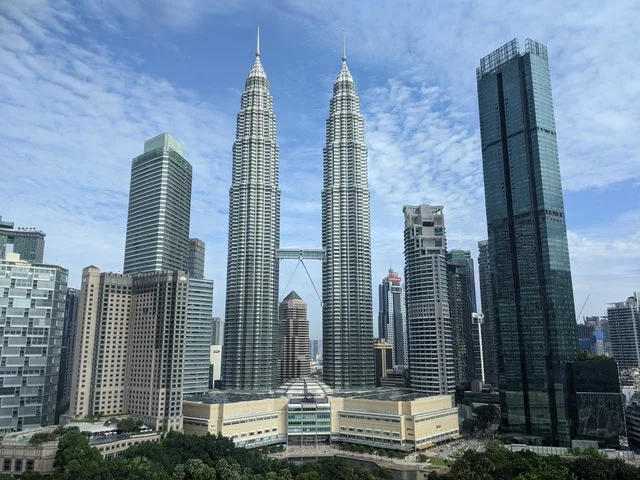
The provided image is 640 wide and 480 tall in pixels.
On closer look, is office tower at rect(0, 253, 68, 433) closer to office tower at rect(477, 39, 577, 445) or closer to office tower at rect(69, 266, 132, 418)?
office tower at rect(69, 266, 132, 418)

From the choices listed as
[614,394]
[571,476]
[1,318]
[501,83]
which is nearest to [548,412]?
[614,394]

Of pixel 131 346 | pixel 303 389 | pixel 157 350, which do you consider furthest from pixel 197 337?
pixel 303 389

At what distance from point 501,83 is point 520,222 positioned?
185 ft

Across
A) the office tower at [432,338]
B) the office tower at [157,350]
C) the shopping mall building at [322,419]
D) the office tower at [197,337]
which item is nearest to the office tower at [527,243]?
the office tower at [432,338]

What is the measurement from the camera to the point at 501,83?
611 feet

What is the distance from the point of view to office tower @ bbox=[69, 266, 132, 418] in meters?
155

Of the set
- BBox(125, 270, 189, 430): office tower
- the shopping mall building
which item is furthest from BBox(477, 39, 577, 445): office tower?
BBox(125, 270, 189, 430): office tower

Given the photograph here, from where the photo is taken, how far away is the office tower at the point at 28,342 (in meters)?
130

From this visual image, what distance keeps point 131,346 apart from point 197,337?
27990 mm

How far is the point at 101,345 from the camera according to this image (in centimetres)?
15962

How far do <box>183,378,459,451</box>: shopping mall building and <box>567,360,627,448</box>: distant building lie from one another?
131 ft

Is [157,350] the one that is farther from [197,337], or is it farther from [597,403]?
[597,403]

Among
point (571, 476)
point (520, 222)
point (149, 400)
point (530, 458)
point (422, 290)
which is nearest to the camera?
point (571, 476)

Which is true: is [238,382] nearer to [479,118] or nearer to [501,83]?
[479,118]
